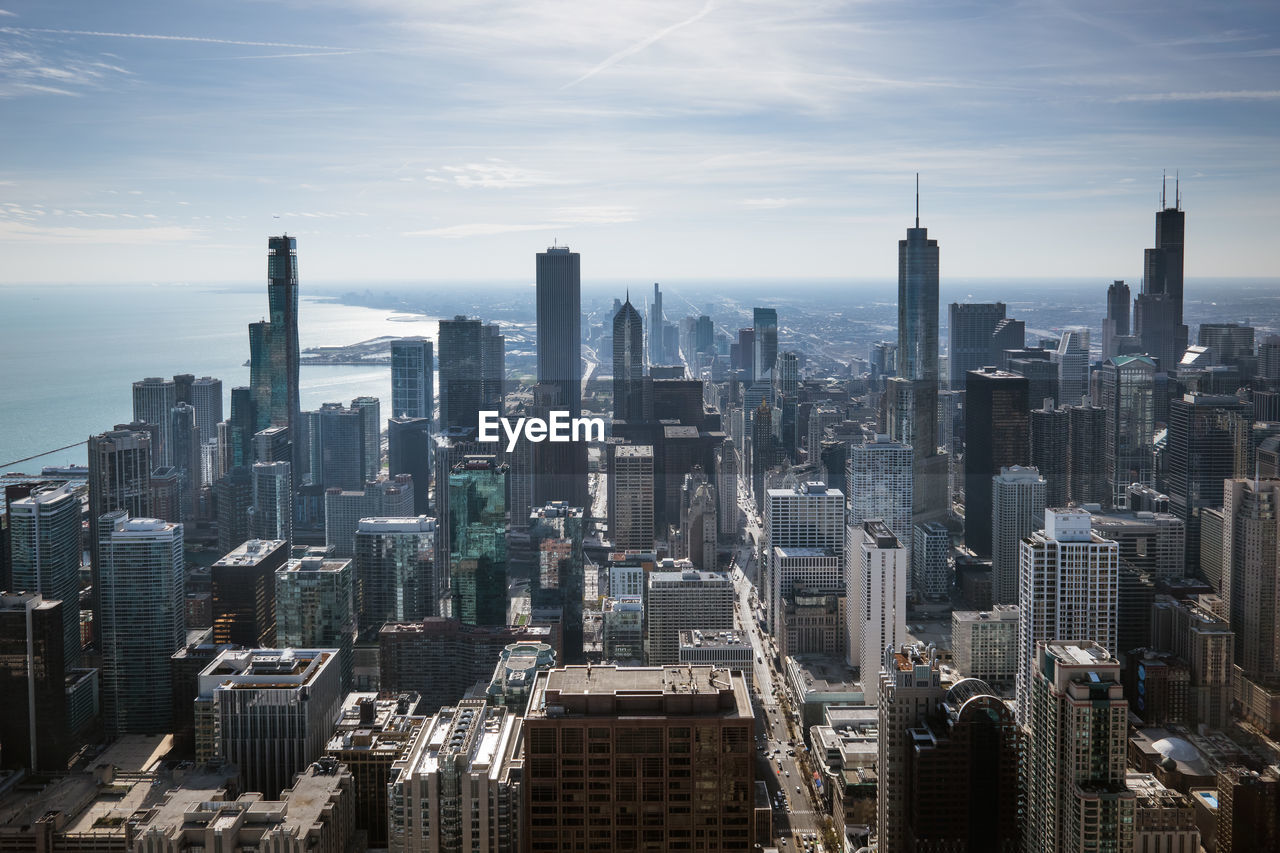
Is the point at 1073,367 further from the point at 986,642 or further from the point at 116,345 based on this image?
the point at 116,345

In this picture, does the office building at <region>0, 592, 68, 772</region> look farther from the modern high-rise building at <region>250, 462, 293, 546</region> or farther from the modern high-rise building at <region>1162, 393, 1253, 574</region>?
the modern high-rise building at <region>1162, 393, 1253, 574</region>

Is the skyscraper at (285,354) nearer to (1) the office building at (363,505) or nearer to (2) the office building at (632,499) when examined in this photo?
(1) the office building at (363,505)

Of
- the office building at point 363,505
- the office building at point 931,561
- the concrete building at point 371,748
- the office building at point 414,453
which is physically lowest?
the concrete building at point 371,748

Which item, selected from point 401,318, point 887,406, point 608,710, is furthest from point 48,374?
point 887,406

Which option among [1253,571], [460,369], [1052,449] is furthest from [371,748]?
[1052,449]

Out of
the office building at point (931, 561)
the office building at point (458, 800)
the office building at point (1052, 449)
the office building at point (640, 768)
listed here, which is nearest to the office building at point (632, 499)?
the office building at point (931, 561)

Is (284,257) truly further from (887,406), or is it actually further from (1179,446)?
(1179,446)
